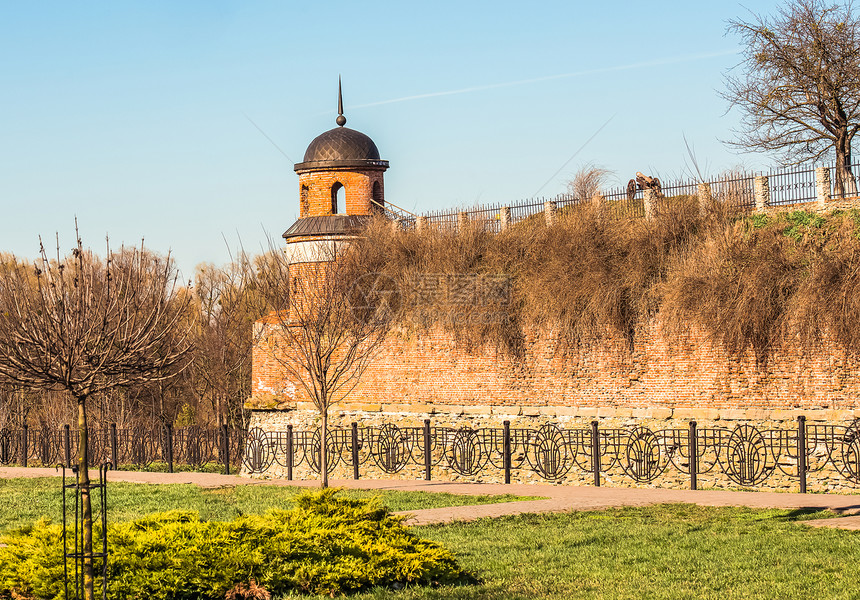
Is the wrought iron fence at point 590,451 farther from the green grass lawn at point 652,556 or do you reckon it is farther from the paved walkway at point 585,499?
the green grass lawn at point 652,556

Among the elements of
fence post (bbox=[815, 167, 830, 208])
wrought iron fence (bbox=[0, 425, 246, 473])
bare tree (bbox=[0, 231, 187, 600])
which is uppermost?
fence post (bbox=[815, 167, 830, 208])

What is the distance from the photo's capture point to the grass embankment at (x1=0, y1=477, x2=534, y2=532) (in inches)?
529

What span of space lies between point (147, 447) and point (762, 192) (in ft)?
57.4

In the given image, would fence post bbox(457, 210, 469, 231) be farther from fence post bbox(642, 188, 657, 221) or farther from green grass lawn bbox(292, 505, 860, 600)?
green grass lawn bbox(292, 505, 860, 600)

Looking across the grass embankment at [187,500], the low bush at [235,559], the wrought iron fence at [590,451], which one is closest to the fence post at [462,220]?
the wrought iron fence at [590,451]

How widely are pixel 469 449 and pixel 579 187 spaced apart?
8.18 metres

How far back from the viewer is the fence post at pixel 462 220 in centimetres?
2384

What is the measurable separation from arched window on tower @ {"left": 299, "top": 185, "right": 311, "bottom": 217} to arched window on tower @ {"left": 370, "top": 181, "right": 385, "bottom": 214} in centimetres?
170

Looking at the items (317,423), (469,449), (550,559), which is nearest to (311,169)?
(317,423)

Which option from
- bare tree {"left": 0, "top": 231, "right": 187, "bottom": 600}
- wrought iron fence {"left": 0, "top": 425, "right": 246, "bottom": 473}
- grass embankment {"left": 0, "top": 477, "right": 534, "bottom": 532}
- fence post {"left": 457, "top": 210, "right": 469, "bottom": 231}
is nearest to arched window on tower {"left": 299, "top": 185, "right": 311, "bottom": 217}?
fence post {"left": 457, "top": 210, "right": 469, "bottom": 231}

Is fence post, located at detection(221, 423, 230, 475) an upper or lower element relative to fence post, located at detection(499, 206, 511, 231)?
lower

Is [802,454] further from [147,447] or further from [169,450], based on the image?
[147,447]

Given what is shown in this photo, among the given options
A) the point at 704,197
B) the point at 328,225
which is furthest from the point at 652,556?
the point at 328,225

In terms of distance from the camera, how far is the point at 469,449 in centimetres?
2005
